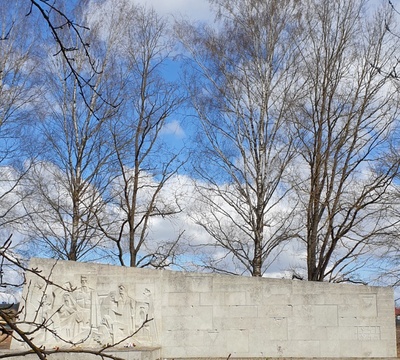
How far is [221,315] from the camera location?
13.1m

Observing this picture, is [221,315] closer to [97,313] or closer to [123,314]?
[123,314]

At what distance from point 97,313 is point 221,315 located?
2625mm

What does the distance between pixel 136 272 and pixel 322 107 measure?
24.1ft

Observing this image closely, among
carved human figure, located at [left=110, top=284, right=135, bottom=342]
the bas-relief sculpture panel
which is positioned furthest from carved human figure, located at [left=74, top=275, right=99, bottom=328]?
carved human figure, located at [left=110, top=284, right=135, bottom=342]

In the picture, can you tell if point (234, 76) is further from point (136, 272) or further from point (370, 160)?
point (136, 272)

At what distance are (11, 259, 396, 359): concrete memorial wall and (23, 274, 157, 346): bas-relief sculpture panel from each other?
0.07 feet

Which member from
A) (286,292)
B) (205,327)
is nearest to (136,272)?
(205,327)

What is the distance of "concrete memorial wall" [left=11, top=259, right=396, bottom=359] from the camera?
42.2ft

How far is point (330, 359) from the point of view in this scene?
12.7 m

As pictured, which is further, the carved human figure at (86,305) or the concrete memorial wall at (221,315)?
the carved human figure at (86,305)

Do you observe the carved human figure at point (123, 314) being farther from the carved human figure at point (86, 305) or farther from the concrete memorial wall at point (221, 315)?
the carved human figure at point (86, 305)

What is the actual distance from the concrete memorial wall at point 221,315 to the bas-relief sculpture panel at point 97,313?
0.8 inches

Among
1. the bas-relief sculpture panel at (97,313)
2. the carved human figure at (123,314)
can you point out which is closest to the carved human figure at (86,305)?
the bas-relief sculpture panel at (97,313)

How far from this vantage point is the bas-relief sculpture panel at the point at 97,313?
12875 mm
